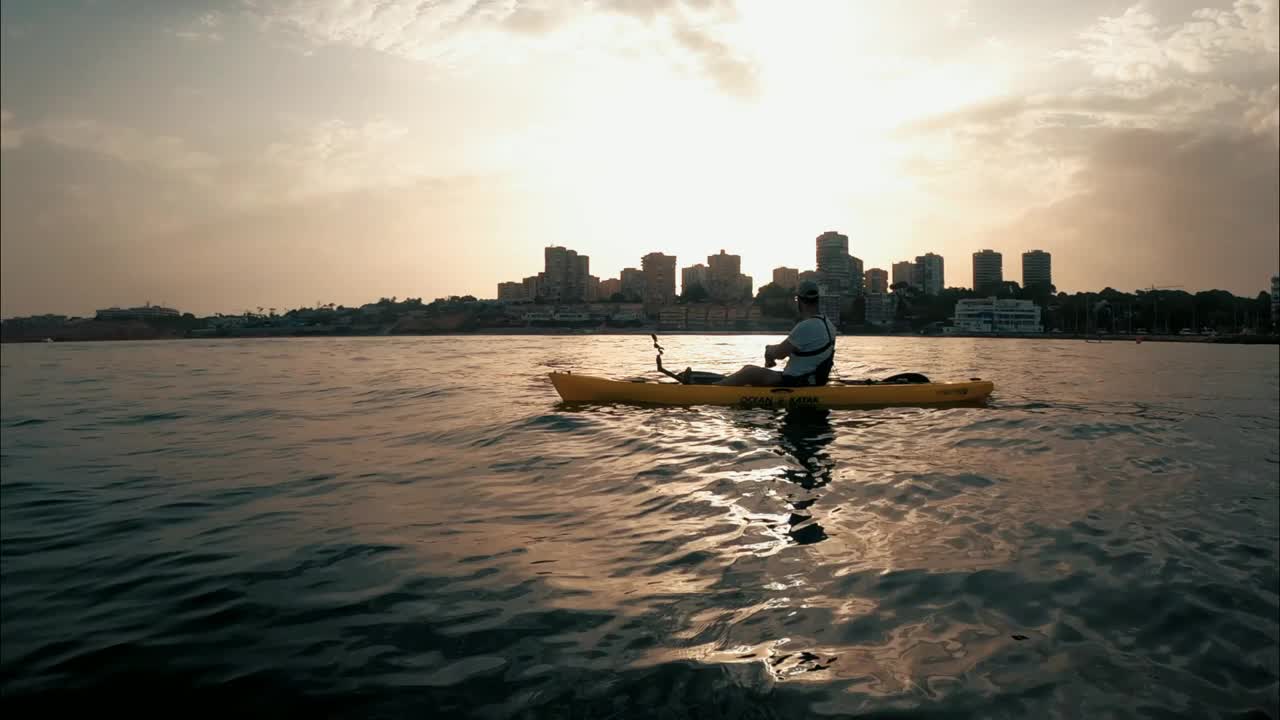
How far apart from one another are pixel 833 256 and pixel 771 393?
187 m

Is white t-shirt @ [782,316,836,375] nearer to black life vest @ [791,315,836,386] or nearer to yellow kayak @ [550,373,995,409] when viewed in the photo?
black life vest @ [791,315,836,386]

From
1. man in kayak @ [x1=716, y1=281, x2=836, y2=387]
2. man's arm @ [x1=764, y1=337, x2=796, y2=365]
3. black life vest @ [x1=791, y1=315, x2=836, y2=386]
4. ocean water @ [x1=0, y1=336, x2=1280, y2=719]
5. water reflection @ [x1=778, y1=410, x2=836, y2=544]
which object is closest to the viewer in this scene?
ocean water @ [x1=0, y1=336, x2=1280, y2=719]

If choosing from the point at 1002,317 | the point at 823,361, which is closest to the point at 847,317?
the point at 1002,317

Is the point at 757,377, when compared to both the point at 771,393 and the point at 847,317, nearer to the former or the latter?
the point at 771,393

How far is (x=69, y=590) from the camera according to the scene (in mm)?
4227

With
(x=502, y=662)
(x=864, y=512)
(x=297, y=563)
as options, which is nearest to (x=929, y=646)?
(x=502, y=662)

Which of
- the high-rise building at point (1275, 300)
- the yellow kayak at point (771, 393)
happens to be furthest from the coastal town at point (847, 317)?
the yellow kayak at point (771, 393)

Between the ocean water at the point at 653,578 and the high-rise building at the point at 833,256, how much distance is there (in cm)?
17525

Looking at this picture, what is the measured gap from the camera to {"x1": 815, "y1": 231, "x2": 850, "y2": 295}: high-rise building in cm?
17838

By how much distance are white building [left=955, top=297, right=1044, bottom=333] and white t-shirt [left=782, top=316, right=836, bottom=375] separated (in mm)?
147366

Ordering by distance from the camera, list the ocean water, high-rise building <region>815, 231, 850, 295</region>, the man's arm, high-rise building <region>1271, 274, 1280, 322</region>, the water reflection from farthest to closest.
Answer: high-rise building <region>815, 231, 850, 295</region>, high-rise building <region>1271, 274, 1280, 322</region>, the man's arm, the water reflection, the ocean water

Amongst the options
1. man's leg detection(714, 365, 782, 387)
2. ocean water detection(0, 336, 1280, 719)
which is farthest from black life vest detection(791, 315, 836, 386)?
ocean water detection(0, 336, 1280, 719)

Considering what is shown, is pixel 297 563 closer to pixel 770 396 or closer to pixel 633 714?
pixel 633 714

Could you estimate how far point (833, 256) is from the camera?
188m
